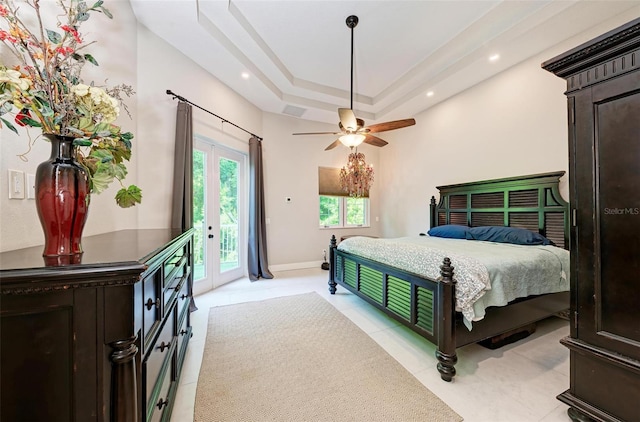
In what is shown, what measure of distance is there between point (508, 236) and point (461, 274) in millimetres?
1804

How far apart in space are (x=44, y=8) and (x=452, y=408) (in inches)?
139

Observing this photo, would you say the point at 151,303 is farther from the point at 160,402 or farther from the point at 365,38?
the point at 365,38

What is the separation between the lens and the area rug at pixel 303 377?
61.1 inches

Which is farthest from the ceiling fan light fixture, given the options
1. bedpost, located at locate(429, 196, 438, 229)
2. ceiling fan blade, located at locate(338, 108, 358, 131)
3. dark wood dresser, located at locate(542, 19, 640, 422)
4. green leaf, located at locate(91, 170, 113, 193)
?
green leaf, located at locate(91, 170, 113, 193)

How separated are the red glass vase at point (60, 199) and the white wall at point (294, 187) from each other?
3.97 m

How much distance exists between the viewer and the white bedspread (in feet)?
6.10

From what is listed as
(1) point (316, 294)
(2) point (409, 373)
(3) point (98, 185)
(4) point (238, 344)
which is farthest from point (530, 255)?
(3) point (98, 185)

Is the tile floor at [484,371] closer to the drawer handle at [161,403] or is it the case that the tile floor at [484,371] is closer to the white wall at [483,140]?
the drawer handle at [161,403]

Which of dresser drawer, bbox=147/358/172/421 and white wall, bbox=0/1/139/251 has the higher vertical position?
white wall, bbox=0/1/139/251

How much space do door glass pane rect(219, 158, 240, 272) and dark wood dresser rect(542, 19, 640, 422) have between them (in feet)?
13.4

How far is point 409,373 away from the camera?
6.31 ft

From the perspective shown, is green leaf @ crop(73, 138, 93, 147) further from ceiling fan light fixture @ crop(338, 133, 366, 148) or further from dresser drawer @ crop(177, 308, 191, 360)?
ceiling fan light fixture @ crop(338, 133, 366, 148)

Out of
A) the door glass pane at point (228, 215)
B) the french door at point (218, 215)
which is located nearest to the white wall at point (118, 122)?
the french door at point (218, 215)

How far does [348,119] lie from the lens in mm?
2936
